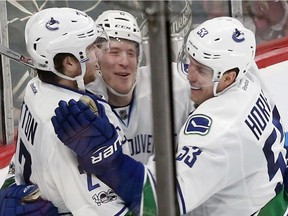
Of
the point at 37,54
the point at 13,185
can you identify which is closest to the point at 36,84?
the point at 37,54

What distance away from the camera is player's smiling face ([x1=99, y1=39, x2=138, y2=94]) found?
4.04 feet

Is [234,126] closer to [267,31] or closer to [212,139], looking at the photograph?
[212,139]

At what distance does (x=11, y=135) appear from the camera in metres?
1.50

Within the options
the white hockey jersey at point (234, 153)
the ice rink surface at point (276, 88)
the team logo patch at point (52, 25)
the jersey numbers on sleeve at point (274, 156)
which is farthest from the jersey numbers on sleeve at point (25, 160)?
the jersey numbers on sleeve at point (274, 156)

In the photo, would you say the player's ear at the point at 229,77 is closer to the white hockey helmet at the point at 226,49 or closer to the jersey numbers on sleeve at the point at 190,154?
the white hockey helmet at the point at 226,49

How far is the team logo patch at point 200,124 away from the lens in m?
1.20

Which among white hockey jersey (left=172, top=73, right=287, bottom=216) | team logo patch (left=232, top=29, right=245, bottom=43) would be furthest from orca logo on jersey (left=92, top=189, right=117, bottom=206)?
team logo patch (left=232, top=29, right=245, bottom=43)

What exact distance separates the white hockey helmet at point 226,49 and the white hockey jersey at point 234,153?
5cm

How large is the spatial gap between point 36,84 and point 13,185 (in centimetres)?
23

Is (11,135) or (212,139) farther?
(11,135)

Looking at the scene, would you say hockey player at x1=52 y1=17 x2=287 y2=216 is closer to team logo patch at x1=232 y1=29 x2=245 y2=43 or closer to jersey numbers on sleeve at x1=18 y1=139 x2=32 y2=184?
team logo patch at x1=232 y1=29 x2=245 y2=43

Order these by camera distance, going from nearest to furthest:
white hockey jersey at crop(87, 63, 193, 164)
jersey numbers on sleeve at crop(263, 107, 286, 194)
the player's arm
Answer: white hockey jersey at crop(87, 63, 193, 164) < the player's arm < jersey numbers on sleeve at crop(263, 107, 286, 194)

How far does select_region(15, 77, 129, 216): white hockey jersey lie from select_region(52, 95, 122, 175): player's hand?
0.10ft

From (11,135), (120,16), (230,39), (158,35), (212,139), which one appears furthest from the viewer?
(11,135)
